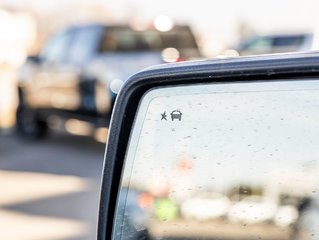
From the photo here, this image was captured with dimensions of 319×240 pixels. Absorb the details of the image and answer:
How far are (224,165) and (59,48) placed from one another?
35.6ft

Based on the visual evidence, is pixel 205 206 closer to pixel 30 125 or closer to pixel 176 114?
pixel 176 114

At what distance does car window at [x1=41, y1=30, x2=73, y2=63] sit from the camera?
1206 cm

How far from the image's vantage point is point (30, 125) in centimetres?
1303

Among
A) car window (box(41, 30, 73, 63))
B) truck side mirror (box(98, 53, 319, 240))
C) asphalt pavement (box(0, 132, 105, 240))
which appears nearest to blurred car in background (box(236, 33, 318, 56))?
car window (box(41, 30, 73, 63))

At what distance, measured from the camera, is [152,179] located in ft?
6.25

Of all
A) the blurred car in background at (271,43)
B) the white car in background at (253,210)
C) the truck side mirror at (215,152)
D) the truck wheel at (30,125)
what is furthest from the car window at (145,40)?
the white car in background at (253,210)

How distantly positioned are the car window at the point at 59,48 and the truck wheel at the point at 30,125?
110 cm

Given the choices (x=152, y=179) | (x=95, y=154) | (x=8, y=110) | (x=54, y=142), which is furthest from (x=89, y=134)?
(x=152, y=179)

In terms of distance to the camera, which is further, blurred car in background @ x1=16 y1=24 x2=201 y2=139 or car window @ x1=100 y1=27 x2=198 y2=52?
car window @ x1=100 y1=27 x2=198 y2=52

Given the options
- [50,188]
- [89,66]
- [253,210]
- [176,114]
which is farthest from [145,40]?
[253,210]

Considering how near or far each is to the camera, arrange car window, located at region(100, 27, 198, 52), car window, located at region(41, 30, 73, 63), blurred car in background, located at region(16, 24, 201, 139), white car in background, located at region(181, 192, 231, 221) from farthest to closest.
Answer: car window, located at region(41, 30, 73, 63)
car window, located at region(100, 27, 198, 52)
blurred car in background, located at region(16, 24, 201, 139)
white car in background, located at region(181, 192, 231, 221)

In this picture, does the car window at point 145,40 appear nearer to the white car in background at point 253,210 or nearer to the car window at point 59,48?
the car window at point 59,48

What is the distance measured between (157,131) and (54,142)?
11.1 metres

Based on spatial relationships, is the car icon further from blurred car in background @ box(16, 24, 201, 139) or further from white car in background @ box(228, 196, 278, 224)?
blurred car in background @ box(16, 24, 201, 139)
